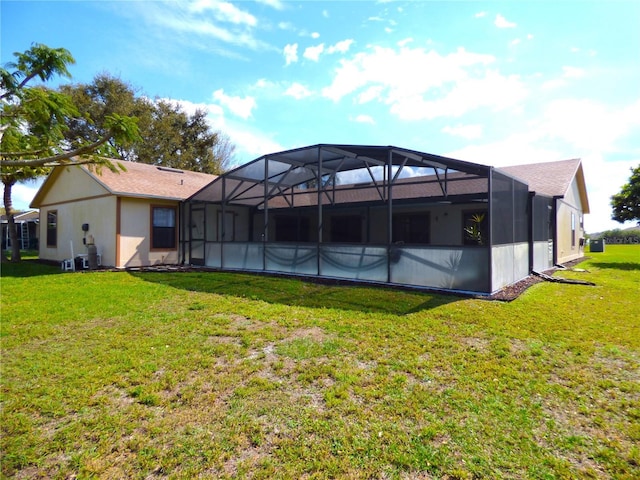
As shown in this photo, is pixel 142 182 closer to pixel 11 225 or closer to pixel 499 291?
pixel 11 225

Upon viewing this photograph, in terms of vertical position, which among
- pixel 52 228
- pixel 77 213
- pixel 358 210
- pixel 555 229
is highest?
pixel 358 210

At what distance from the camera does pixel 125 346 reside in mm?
4301

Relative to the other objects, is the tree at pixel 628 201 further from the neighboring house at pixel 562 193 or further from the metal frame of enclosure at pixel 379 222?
the metal frame of enclosure at pixel 379 222

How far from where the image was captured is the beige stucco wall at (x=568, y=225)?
13.4 metres

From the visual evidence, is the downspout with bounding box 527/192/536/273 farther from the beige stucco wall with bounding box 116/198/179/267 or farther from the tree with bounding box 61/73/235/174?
the tree with bounding box 61/73/235/174

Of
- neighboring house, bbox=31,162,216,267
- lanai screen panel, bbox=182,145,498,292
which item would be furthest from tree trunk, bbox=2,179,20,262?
lanai screen panel, bbox=182,145,498,292

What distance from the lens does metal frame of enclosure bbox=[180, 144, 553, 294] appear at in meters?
7.46

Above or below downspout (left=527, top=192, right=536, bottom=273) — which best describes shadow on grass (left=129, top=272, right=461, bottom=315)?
below

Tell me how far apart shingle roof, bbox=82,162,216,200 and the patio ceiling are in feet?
4.18

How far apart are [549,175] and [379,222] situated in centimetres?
708

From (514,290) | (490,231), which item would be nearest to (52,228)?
(490,231)

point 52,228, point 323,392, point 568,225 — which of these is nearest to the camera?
point 323,392

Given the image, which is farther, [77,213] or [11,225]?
[11,225]

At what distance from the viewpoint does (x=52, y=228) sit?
15836 millimetres
